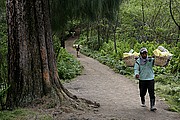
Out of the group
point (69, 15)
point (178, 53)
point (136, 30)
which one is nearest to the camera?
point (69, 15)

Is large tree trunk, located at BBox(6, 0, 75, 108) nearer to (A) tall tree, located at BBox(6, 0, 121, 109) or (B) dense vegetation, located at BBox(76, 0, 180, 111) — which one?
(A) tall tree, located at BBox(6, 0, 121, 109)

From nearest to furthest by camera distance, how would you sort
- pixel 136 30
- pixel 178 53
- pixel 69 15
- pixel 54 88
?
pixel 54 88
pixel 69 15
pixel 178 53
pixel 136 30

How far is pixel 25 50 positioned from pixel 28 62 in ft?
0.78

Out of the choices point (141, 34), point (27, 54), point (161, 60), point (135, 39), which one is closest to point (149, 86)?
point (161, 60)

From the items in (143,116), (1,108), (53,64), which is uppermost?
(53,64)

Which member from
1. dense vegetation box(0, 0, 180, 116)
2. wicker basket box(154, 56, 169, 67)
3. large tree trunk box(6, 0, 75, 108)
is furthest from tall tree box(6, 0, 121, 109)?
wicker basket box(154, 56, 169, 67)

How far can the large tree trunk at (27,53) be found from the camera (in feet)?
17.6

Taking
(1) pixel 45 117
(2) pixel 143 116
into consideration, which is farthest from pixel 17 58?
(2) pixel 143 116

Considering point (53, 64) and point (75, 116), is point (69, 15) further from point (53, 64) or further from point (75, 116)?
point (75, 116)

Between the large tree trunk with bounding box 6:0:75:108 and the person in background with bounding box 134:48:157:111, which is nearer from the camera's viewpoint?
the large tree trunk with bounding box 6:0:75:108

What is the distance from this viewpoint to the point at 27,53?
17.7 ft

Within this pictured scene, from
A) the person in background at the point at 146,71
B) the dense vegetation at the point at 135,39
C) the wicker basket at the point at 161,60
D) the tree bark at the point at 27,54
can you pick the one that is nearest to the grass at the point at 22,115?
Result: the tree bark at the point at 27,54

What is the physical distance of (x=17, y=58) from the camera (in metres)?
5.41

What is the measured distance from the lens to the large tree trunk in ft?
17.6
